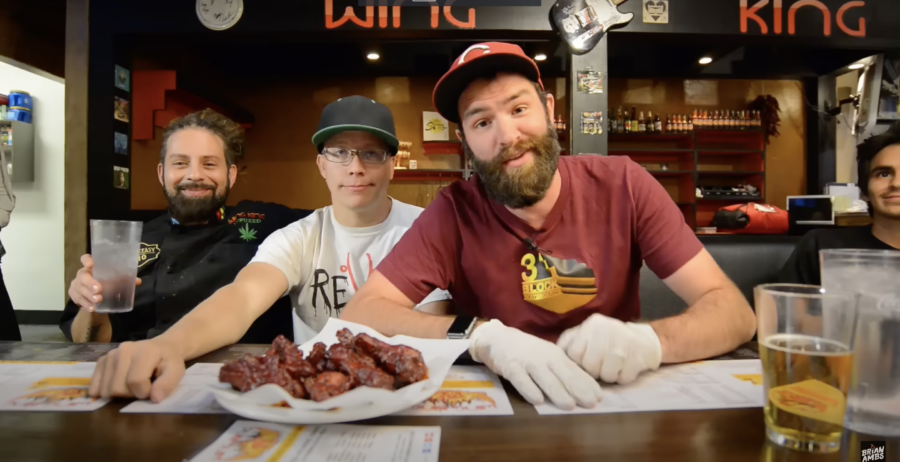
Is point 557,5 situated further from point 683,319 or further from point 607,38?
point 683,319

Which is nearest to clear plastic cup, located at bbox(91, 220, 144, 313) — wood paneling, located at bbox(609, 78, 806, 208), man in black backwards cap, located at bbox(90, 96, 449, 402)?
man in black backwards cap, located at bbox(90, 96, 449, 402)

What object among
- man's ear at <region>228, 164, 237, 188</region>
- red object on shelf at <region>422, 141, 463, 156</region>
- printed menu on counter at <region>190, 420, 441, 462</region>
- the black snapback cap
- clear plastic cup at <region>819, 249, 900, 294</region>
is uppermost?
red object on shelf at <region>422, 141, 463, 156</region>

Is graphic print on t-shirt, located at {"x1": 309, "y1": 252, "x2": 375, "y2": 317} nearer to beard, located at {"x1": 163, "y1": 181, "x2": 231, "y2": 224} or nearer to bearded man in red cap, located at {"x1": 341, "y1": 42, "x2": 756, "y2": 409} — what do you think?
bearded man in red cap, located at {"x1": 341, "y1": 42, "x2": 756, "y2": 409}

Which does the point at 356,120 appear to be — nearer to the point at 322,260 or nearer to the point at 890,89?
the point at 322,260

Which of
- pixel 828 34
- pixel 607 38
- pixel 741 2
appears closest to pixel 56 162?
pixel 607 38

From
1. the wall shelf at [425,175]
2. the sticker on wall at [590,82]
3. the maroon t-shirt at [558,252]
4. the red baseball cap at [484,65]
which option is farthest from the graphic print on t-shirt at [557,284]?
the wall shelf at [425,175]

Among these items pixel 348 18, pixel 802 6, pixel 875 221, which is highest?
pixel 802 6

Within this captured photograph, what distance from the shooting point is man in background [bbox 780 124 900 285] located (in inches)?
76.3

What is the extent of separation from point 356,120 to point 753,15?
3580mm

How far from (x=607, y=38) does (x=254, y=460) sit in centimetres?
382

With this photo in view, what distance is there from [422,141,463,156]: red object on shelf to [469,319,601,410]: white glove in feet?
18.0

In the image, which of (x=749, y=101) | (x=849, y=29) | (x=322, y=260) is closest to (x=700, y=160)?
(x=749, y=101)

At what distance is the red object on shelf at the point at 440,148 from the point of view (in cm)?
629

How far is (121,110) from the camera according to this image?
12.2ft
